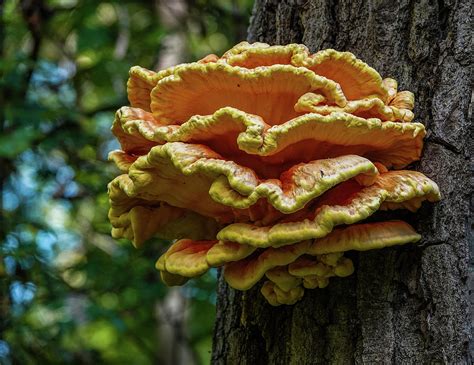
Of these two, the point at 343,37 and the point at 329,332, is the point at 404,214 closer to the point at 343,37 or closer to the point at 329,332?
the point at 329,332

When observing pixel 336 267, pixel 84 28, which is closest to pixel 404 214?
pixel 336 267

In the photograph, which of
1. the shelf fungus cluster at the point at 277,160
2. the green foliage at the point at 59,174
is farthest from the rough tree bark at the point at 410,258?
the green foliage at the point at 59,174

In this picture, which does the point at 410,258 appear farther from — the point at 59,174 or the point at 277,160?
the point at 59,174

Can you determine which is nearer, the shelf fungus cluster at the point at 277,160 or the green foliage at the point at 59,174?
the shelf fungus cluster at the point at 277,160

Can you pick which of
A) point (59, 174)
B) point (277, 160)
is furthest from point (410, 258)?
point (59, 174)

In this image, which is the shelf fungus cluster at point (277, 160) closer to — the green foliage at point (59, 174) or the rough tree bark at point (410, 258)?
the rough tree bark at point (410, 258)

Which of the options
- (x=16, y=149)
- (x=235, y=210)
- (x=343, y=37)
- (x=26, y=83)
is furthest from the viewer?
(x=26, y=83)
